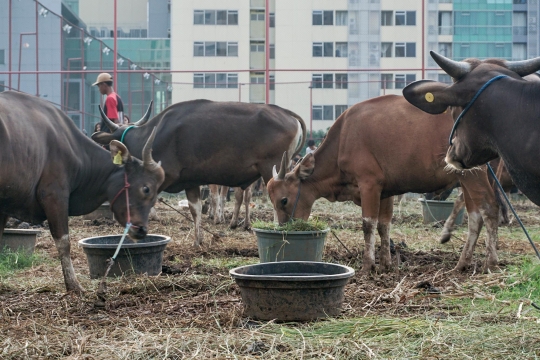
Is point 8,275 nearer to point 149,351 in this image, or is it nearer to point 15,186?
point 15,186

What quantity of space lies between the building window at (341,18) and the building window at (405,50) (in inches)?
123

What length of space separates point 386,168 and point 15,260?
13.6 ft

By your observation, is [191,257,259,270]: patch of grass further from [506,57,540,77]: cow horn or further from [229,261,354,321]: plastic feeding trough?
[506,57,540,77]: cow horn

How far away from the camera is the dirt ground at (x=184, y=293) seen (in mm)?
5160

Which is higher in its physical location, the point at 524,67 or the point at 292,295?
the point at 524,67

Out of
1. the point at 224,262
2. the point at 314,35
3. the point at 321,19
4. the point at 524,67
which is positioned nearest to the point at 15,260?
the point at 224,262

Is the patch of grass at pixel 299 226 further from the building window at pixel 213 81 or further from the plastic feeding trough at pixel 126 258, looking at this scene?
the building window at pixel 213 81

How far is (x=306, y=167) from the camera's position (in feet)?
28.4

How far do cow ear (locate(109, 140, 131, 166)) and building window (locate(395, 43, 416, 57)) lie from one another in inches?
1286

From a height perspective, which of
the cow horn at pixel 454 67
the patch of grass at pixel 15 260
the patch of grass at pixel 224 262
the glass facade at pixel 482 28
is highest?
the glass facade at pixel 482 28

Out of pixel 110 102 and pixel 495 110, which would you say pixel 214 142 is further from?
pixel 495 110

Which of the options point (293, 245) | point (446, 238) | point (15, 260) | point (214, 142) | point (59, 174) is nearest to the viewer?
point (59, 174)

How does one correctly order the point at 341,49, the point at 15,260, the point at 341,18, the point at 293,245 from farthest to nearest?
1. the point at 341,18
2. the point at 341,49
3. the point at 15,260
4. the point at 293,245

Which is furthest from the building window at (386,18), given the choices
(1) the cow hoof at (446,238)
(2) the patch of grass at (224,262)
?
(2) the patch of grass at (224,262)
